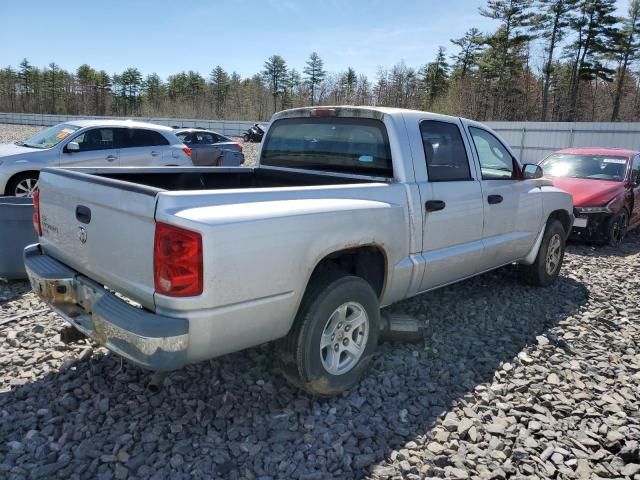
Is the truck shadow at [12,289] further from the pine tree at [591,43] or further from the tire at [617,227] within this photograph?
the pine tree at [591,43]

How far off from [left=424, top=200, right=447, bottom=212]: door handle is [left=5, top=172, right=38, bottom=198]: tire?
722 cm

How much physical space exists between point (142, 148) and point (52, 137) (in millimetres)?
1590

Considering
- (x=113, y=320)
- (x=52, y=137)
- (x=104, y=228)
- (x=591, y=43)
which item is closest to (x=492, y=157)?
(x=104, y=228)

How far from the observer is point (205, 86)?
8981 centimetres

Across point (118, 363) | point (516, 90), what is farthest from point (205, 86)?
point (118, 363)

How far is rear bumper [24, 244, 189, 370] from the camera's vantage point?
2330 millimetres

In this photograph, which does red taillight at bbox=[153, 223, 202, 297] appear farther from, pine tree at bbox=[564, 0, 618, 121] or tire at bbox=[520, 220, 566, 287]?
pine tree at bbox=[564, 0, 618, 121]

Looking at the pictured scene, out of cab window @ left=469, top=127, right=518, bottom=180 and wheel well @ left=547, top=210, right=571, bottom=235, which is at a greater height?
cab window @ left=469, top=127, right=518, bottom=180

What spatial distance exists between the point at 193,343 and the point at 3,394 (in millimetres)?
1660

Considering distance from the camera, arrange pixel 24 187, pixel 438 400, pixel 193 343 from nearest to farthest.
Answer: pixel 193 343, pixel 438 400, pixel 24 187

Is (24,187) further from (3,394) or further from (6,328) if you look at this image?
(3,394)

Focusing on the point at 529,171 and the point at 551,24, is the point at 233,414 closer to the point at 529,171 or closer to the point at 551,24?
the point at 529,171

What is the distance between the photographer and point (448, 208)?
3850 mm

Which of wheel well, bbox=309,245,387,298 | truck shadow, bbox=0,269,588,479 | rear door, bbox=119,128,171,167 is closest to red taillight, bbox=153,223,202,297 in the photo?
truck shadow, bbox=0,269,588,479
